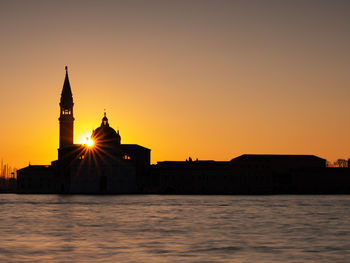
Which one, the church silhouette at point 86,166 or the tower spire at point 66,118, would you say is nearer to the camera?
the church silhouette at point 86,166

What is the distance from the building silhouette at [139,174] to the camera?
106m

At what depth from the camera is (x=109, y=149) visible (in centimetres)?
10575

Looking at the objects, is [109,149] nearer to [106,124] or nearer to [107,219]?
[106,124]

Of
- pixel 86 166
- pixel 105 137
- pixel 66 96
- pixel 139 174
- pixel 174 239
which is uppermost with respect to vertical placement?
pixel 66 96

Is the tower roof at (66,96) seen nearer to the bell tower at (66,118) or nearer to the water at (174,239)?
the bell tower at (66,118)

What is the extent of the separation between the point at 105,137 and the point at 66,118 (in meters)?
9.16

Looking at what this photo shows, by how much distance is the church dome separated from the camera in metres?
105

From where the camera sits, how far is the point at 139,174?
363 ft

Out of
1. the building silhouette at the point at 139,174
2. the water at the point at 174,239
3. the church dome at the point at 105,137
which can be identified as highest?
the church dome at the point at 105,137

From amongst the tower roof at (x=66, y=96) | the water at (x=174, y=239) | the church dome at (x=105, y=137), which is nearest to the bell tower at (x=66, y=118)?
the tower roof at (x=66, y=96)

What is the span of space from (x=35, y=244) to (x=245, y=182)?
85.2 meters

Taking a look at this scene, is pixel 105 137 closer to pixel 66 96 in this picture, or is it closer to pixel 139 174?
pixel 139 174

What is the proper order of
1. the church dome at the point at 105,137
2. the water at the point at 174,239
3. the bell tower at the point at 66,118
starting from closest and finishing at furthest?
the water at the point at 174,239 → the church dome at the point at 105,137 → the bell tower at the point at 66,118

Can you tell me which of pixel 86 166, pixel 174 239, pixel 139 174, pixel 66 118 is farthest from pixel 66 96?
pixel 174 239
